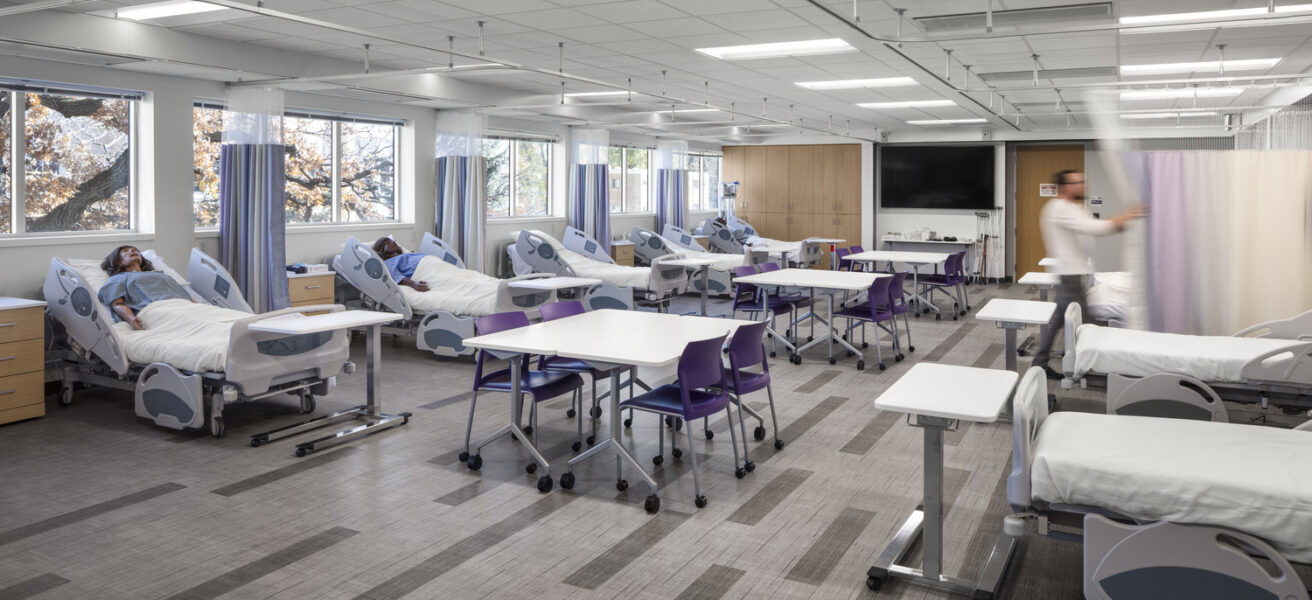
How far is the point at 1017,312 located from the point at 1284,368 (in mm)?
1574

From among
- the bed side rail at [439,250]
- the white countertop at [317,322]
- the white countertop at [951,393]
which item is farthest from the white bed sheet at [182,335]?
the white countertop at [951,393]

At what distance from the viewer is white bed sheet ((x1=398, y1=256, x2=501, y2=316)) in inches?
307

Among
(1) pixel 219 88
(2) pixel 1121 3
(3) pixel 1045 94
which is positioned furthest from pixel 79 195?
(3) pixel 1045 94

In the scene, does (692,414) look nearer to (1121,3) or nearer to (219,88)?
(1121,3)

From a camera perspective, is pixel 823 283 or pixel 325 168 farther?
pixel 325 168

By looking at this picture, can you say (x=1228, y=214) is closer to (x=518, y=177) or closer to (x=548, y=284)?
(x=548, y=284)

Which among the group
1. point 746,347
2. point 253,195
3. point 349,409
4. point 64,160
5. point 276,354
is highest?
point 64,160

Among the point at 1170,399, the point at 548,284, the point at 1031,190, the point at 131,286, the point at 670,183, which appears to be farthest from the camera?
the point at 1031,190

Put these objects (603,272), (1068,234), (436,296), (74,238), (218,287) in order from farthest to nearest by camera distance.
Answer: (603,272) → (436,296) → (218,287) → (74,238) → (1068,234)

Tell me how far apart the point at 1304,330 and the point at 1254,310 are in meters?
0.30

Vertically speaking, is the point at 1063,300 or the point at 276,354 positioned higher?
the point at 1063,300

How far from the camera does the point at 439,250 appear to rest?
9500 millimetres

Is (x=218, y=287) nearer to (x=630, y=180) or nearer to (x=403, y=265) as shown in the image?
(x=403, y=265)

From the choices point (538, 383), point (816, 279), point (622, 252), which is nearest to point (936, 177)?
point (622, 252)
